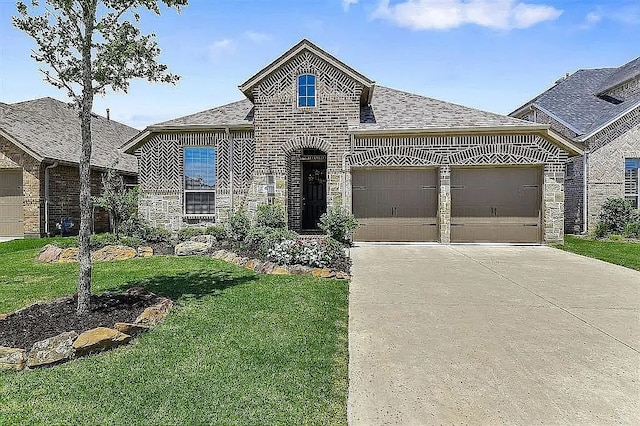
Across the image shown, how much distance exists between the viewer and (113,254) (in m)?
11.2

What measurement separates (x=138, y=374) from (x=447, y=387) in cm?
282

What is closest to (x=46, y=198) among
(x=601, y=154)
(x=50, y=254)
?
(x=50, y=254)

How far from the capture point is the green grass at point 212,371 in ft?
11.0

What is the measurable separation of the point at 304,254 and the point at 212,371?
5356 mm

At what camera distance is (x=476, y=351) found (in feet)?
15.7

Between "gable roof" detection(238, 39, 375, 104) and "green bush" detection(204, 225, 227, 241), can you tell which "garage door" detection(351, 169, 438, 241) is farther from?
"green bush" detection(204, 225, 227, 241)

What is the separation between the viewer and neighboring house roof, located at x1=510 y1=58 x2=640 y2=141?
17266mm

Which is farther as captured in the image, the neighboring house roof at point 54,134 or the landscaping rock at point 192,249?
the neighboring house roof at point 54,134

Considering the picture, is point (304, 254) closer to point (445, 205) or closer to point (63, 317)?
point (63, 317)

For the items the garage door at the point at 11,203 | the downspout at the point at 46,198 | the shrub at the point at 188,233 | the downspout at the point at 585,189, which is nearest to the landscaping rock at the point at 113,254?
the shrub at the point at 188,233

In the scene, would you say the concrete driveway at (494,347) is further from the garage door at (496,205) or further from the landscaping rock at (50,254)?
the landscaping rock at (50,254)

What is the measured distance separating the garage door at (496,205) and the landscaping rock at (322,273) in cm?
714

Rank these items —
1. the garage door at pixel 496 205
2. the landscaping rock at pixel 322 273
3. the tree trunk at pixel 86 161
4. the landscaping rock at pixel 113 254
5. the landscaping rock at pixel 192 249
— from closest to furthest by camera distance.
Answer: the tree trunk at pixel 86 161, the landscaping rock at pixel 322 273, the landscaping rock at pixel 113 254, the landscaping rock at pixel 192 249, the garage door at pixel 496 205

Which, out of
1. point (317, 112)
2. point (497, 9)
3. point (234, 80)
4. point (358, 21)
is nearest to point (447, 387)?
point (358, 21)
